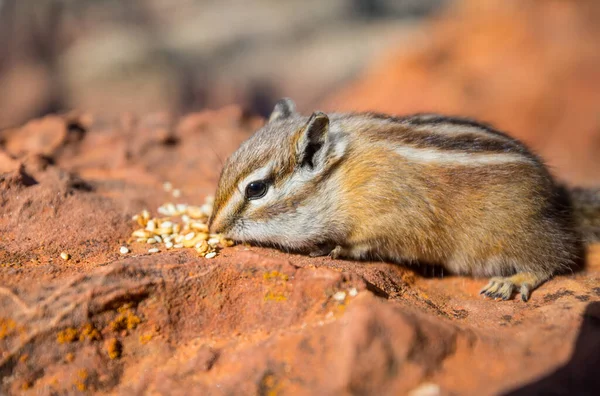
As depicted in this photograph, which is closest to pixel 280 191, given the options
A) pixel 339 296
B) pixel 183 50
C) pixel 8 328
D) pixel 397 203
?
pixel 397 203

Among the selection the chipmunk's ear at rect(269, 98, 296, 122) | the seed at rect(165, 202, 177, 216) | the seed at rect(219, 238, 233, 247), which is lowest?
the seed at rect(165, 202, 177, 216)

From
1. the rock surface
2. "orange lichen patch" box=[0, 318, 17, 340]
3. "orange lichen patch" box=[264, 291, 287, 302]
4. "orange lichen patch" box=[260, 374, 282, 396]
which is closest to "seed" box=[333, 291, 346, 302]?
the rock surface

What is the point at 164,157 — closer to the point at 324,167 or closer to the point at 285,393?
the point at 324,167

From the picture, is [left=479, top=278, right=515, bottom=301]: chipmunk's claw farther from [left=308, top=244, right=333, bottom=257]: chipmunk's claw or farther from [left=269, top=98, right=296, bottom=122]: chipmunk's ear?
[left=269, top=98, right=296, bottom=122]: chipmunk's ear

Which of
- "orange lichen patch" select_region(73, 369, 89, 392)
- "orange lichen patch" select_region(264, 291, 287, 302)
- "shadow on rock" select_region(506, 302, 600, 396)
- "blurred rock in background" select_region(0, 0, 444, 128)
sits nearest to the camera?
"shadow on rock" select_region(506, 302, 600, 396)

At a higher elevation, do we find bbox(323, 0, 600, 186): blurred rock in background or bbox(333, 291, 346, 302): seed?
bbox(323, 0, 600, 186): blurred rock in background

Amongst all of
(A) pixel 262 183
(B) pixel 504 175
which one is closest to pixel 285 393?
(A) pixel 262 183

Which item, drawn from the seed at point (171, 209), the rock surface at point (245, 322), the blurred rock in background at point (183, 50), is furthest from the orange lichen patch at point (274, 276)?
the blurred rock in background at point (183, 50)

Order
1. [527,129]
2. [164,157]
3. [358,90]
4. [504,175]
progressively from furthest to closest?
[358,90], [527,129], [164,157], [504,175]
